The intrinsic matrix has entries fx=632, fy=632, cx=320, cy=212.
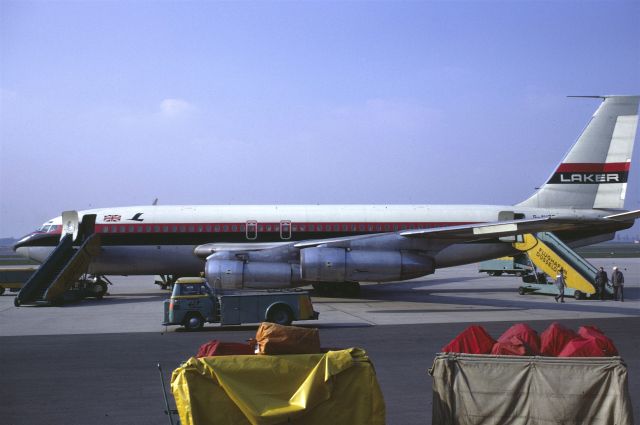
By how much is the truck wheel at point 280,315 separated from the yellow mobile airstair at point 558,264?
15417 mm

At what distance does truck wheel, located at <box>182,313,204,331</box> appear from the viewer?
18375mm

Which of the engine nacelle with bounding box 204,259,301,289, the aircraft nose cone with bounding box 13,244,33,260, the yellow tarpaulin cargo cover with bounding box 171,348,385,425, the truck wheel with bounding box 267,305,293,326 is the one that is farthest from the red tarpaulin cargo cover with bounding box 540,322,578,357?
the aircraft nose cone with bounding box 13,244,33,260

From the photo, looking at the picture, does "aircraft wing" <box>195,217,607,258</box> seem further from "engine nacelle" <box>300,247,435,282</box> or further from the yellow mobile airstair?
the yellow mobile airstair

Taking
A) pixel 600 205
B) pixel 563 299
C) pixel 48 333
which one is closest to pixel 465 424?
pixel 48 333

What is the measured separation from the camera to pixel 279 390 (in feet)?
22.1

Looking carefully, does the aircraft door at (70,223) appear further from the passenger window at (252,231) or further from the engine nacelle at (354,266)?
the engine nacelle at (354,266)

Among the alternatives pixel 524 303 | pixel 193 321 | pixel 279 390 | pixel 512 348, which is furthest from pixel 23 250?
pixel 512 348

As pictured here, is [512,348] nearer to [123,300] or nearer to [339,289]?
[339,289]

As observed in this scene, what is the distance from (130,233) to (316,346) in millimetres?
23590

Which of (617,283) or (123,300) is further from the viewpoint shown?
(123,300)

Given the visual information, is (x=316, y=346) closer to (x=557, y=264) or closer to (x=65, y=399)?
(x=65, y=399)

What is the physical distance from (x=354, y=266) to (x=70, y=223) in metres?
14.5

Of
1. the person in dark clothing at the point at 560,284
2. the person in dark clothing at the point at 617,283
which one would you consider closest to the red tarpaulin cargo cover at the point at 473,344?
the person in dark clothing at the point at 560,284

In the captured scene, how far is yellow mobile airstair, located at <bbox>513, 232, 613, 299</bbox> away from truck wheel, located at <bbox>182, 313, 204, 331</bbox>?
57.6ft
